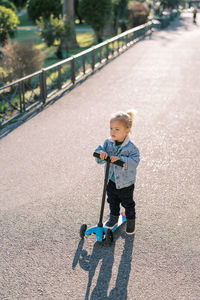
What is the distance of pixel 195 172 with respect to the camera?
5711 millimetres

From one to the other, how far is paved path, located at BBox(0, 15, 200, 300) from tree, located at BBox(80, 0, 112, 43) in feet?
56.3

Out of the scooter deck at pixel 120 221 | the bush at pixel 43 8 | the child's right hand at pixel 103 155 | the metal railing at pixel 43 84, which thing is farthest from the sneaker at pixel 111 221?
the bush at pixel 43 8

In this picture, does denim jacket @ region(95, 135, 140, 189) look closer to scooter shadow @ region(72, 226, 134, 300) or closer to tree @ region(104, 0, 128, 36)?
scooter shadow @ region(72, 226, 134, 300)

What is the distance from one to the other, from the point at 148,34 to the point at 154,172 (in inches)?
954

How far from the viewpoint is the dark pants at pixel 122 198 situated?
3.85 metres

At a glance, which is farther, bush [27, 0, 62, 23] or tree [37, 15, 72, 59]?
bush [27, 0, 62, 23]

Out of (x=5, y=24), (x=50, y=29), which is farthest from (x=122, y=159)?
(x=50, y=29)

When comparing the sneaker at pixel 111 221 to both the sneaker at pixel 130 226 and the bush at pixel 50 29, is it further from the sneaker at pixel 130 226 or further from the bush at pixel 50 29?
the bush at pixel 50 29

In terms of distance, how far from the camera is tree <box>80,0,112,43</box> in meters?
24.2

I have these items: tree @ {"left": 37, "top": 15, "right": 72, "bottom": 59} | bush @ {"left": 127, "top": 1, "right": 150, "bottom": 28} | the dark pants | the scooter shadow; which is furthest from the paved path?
bush @ {"left": 127, "top": 1, "right": 150, "bottom": 28}

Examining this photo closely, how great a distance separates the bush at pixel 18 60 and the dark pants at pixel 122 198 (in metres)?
10.2

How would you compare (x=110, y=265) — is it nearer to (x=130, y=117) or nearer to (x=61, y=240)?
(x=61, y=240)

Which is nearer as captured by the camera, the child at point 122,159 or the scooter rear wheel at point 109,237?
the child at point 122,159

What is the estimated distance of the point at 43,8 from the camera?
2620 centimetres
